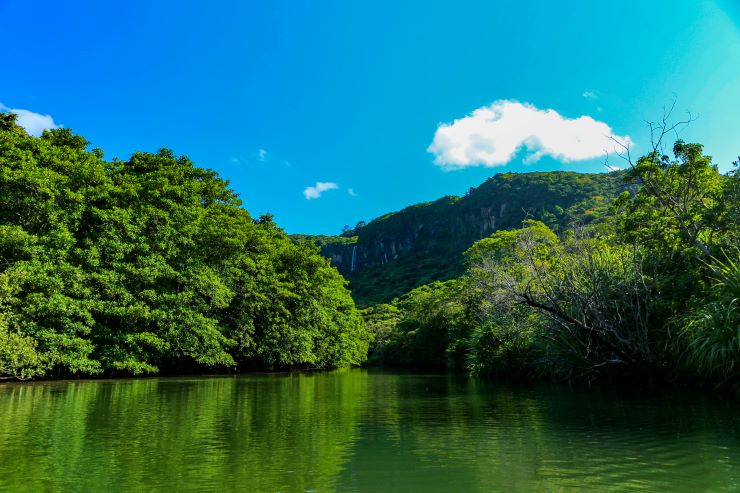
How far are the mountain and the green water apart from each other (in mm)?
71840

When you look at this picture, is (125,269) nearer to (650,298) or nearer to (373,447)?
(373,447)

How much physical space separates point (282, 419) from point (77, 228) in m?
20.3

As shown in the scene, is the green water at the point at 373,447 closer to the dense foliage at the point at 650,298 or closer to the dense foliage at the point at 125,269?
the dense foliage at the point at 650,298

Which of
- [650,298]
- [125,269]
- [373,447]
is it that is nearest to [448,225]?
[125,269]

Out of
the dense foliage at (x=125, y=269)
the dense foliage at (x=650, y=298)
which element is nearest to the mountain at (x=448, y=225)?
the dense foliage at (x=125, y=269)

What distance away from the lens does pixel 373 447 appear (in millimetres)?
7477

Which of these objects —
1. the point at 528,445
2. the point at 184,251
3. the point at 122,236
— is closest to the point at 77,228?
the point at 122,236

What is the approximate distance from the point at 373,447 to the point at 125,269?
22780 mm

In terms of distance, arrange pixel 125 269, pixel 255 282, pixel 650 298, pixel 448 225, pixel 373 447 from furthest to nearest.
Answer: pixel 448 225 < pixel 255 282 < pixel 125 269 < pixel 650 298 < pixel 373 447

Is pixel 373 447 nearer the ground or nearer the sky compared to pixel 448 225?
nearer the ground

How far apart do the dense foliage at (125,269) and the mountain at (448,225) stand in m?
49.9

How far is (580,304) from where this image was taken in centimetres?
1861

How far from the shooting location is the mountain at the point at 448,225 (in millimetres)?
106188

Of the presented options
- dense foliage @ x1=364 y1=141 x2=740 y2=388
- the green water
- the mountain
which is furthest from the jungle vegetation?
the mountain
